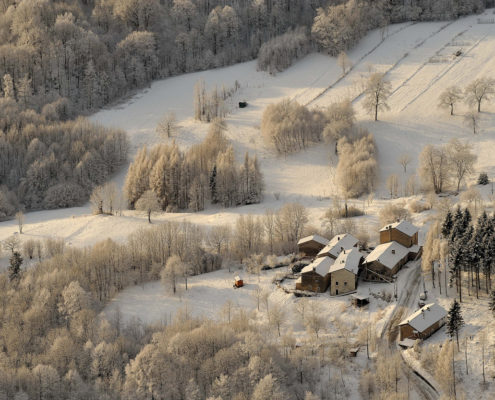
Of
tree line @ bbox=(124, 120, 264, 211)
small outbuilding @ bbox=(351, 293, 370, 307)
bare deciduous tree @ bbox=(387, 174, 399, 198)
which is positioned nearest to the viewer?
small outbuilding @ bbox=(351, 293, 370, 307)

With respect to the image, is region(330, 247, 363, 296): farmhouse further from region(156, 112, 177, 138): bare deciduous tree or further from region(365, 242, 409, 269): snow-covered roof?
region(156, 112, 177, 138): bare deciduous tree

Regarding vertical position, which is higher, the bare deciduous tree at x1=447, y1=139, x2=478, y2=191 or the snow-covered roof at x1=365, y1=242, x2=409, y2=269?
the bare deciduous tree at x1=447, y1=139, x2=478, y2=191

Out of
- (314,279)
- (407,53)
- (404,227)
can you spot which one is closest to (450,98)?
(407,53)

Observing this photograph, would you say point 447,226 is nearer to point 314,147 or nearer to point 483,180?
point 483,180

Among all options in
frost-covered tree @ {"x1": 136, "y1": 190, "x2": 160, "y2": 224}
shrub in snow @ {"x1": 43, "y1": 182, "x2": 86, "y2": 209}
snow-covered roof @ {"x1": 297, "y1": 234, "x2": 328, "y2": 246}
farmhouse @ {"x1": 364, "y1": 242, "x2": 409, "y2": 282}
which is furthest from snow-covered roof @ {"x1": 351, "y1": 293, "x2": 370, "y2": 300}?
shrub in snow @ {"x1": 43, "y1": 182, "x2": 86, "y2": 209}

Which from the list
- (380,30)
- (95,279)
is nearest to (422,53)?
(380,30)

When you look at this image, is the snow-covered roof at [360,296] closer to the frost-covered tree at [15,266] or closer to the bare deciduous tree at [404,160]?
the bare deciduous tree at [404,160]
